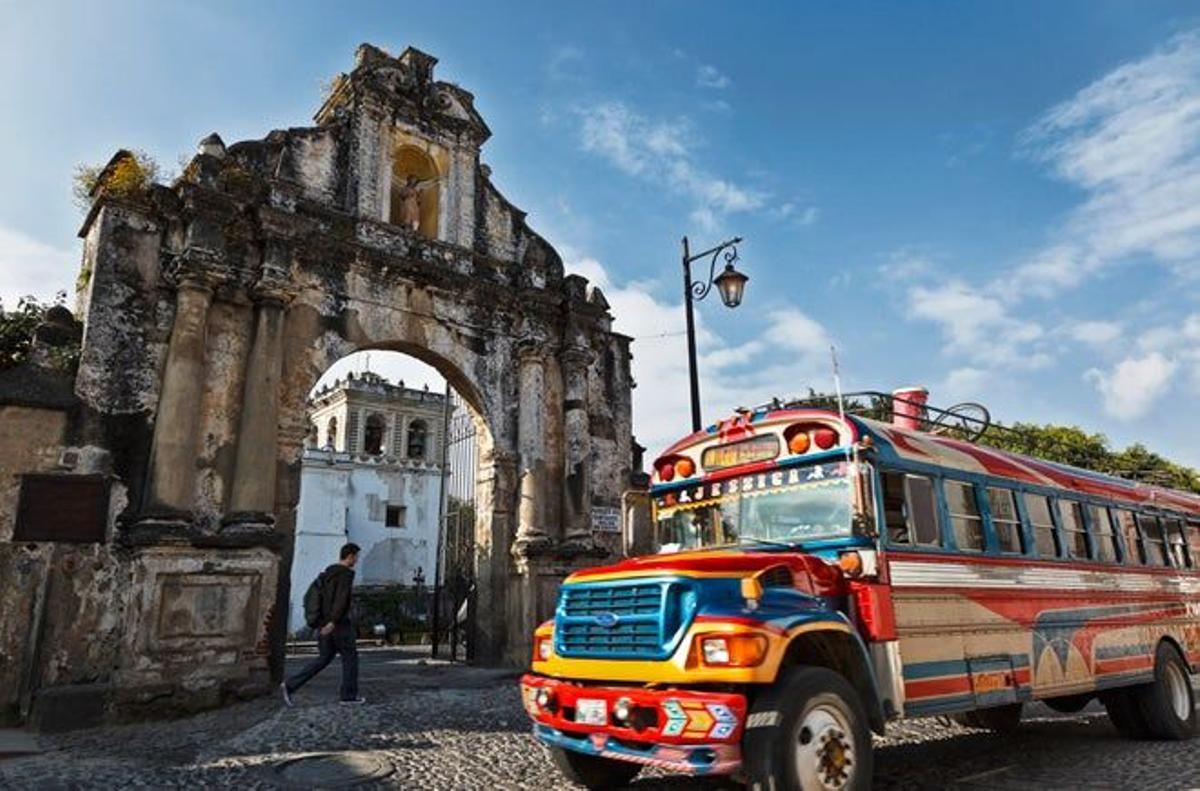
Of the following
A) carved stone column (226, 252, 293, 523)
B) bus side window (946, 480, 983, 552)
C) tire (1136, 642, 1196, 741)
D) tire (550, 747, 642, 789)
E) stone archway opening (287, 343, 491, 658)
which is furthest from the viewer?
stone archway opening (287, 343, 491, 658)

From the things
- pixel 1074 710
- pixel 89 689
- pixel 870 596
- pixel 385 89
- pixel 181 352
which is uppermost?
pixel 385 89

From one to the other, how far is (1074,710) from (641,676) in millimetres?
7051

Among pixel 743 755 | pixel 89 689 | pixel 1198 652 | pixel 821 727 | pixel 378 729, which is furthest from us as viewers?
pixel 1198 652

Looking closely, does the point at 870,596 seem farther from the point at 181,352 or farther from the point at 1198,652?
the point at 181,352

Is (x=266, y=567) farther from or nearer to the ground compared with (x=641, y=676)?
farther from the ground

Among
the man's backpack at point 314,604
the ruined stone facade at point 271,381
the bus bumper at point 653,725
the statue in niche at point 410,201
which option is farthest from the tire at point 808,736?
the statue in niche at point 410,201

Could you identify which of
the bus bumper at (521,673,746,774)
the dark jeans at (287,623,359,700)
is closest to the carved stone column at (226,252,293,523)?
the dark jeans at (287,623,359,700)

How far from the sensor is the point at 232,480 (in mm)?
9930

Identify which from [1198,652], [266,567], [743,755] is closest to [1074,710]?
[1198,652]

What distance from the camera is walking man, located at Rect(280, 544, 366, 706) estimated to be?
8.66 metres

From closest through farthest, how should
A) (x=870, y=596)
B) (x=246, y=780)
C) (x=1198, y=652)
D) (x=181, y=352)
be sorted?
(x=870, y=596)
(x=246, y=780)
(x=1198, y=652)
(x=181, y=352)

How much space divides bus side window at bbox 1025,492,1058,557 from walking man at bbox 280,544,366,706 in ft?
22.7

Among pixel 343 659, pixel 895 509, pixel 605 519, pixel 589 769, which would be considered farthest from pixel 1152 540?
pixel 343 659

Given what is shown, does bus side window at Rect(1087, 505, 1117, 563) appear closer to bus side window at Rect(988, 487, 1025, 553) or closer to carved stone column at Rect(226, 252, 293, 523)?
bus side window at Rect(988, 487, 1025, 553)
